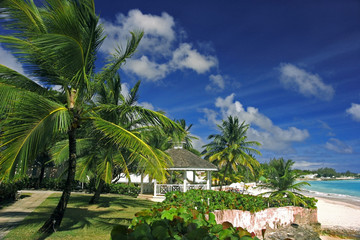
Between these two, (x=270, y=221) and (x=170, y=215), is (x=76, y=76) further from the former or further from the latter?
(x=270, y=221)

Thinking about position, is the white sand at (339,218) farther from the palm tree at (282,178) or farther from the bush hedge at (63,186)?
the bush hedge at (63,186)

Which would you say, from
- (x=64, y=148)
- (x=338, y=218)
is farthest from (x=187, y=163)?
(x=338, y=218)

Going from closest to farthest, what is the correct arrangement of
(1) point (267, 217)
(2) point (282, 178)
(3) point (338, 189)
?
(1) point (267, 217) < (2) point (282, 178) < (3) point (338, 189)

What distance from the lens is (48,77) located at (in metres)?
7.47

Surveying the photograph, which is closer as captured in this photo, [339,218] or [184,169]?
[184,169]

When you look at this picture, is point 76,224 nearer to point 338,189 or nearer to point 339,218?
point 339,218

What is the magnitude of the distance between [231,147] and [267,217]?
53.0ft

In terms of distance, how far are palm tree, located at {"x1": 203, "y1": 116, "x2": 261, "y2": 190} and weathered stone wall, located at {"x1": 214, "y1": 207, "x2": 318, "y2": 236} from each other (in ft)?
41.3

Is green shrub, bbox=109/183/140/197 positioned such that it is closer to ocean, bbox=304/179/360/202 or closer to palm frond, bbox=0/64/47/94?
palm frond, bbox=0/64/47/94

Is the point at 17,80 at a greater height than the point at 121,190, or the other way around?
A: the point at 17,80

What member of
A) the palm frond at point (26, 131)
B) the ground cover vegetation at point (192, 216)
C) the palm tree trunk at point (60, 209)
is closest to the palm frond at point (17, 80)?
the palm frond at point (26, 131)

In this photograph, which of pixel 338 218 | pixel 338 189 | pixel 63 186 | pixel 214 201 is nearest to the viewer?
pixel 214 201

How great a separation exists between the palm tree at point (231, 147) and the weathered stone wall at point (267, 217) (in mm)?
12600

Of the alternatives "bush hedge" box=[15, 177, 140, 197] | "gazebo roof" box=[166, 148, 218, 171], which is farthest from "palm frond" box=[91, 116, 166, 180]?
"bush hedge" box=[15, 177, 140, 197]
